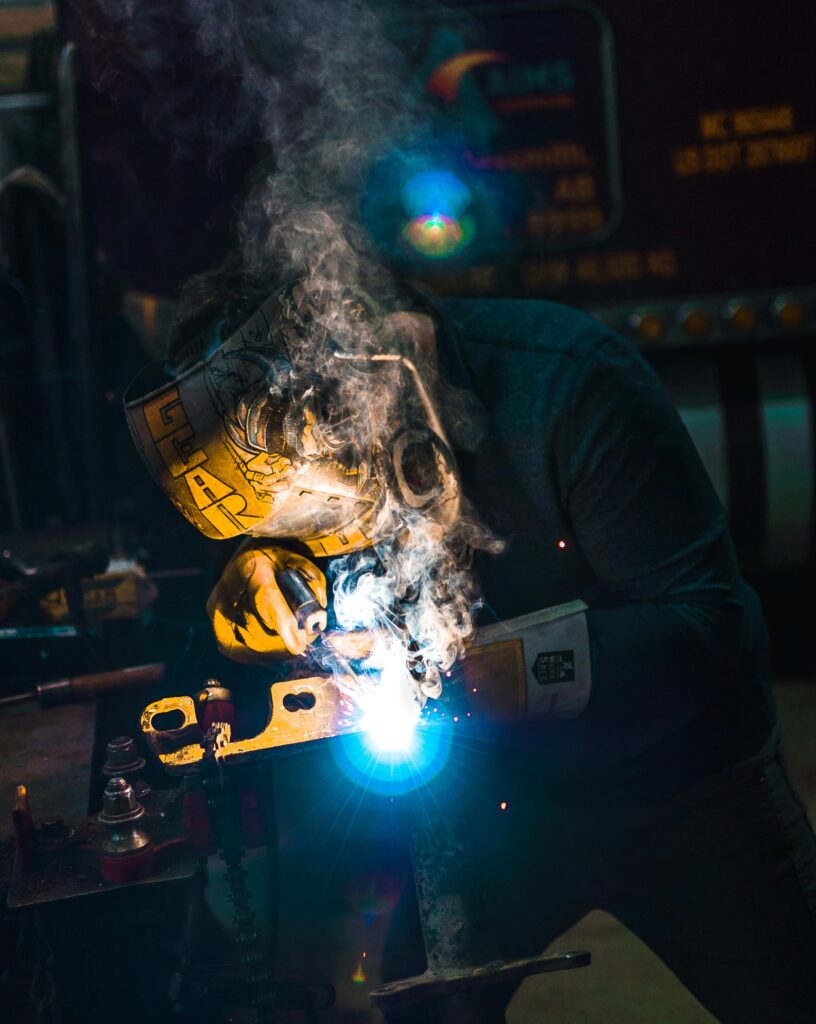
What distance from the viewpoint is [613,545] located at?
→ 6.02 feet

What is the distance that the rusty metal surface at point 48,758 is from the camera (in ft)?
5.61

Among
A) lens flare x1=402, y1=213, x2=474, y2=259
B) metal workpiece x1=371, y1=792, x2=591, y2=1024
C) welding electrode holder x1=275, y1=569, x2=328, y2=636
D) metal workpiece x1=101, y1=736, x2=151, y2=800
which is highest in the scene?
lens flare x1=402, y1=213, x2=474, y2=259

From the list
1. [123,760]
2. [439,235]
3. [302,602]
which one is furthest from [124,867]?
[439,235]

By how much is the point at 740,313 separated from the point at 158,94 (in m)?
2.21

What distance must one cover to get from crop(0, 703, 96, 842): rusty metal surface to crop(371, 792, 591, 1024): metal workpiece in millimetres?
614

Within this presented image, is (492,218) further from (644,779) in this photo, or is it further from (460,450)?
(644,779)

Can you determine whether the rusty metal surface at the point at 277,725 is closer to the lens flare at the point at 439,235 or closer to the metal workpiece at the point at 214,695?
the metal workpiece at the point at 214,695

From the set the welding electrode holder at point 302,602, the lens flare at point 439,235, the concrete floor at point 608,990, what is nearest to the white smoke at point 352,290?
the welding electrode holder at point 302,602

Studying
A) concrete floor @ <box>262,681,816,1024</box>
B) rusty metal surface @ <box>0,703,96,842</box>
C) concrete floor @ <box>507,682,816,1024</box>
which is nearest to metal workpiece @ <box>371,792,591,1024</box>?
concrete floor @ <box>262,681,816,1024</box>

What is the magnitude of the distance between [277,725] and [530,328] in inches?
36.0

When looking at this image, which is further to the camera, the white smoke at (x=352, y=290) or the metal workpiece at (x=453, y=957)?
the white smoke at (x=352, y=290)

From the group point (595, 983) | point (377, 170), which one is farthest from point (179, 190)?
point (595, 983)

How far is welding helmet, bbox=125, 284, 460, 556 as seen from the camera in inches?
61.9

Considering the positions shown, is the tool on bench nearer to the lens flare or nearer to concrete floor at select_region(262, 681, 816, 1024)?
concrete floor at select_region(262, 681, 816, 1024)
